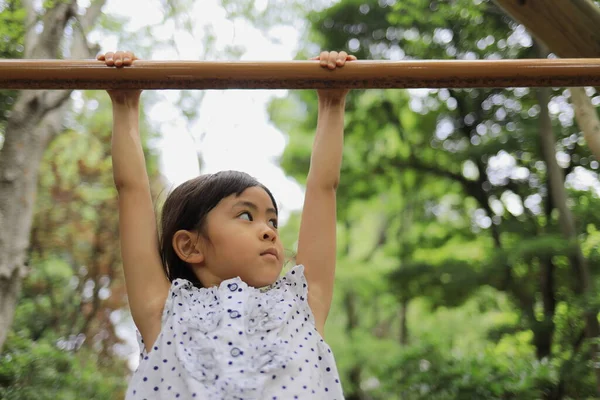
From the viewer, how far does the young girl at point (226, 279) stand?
51.2 inches

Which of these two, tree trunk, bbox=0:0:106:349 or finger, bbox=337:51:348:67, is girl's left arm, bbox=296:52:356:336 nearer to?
finger, bbox=337:51:348:67

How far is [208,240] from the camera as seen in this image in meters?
1.50

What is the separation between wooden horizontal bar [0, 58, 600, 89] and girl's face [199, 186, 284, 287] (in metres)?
0.27

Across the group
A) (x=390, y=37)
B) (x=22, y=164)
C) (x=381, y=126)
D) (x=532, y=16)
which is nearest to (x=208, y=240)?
(x=532, y=16)

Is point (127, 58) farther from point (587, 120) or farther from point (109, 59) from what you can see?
point (587, 120)

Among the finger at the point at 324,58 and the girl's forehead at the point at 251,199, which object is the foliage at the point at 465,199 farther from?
the girl's forehead at the point at 251,199

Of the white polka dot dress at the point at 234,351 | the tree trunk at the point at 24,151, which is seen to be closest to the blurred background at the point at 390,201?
the tree trunk at the point at 24,151

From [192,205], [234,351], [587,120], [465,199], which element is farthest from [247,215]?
[465,199]

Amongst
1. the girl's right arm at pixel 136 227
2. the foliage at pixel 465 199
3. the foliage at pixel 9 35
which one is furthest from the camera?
the foliage at pixel 465 199

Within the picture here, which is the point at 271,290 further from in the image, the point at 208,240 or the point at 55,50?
the point at 55,50

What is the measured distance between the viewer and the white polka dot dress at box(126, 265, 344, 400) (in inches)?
50.3

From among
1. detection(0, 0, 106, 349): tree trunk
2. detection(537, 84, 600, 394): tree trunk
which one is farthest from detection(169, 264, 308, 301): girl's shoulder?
detection(537, 84, 600, 394): tree trunk

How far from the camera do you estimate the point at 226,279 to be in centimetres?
147

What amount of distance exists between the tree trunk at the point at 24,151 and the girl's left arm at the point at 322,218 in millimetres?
2067
